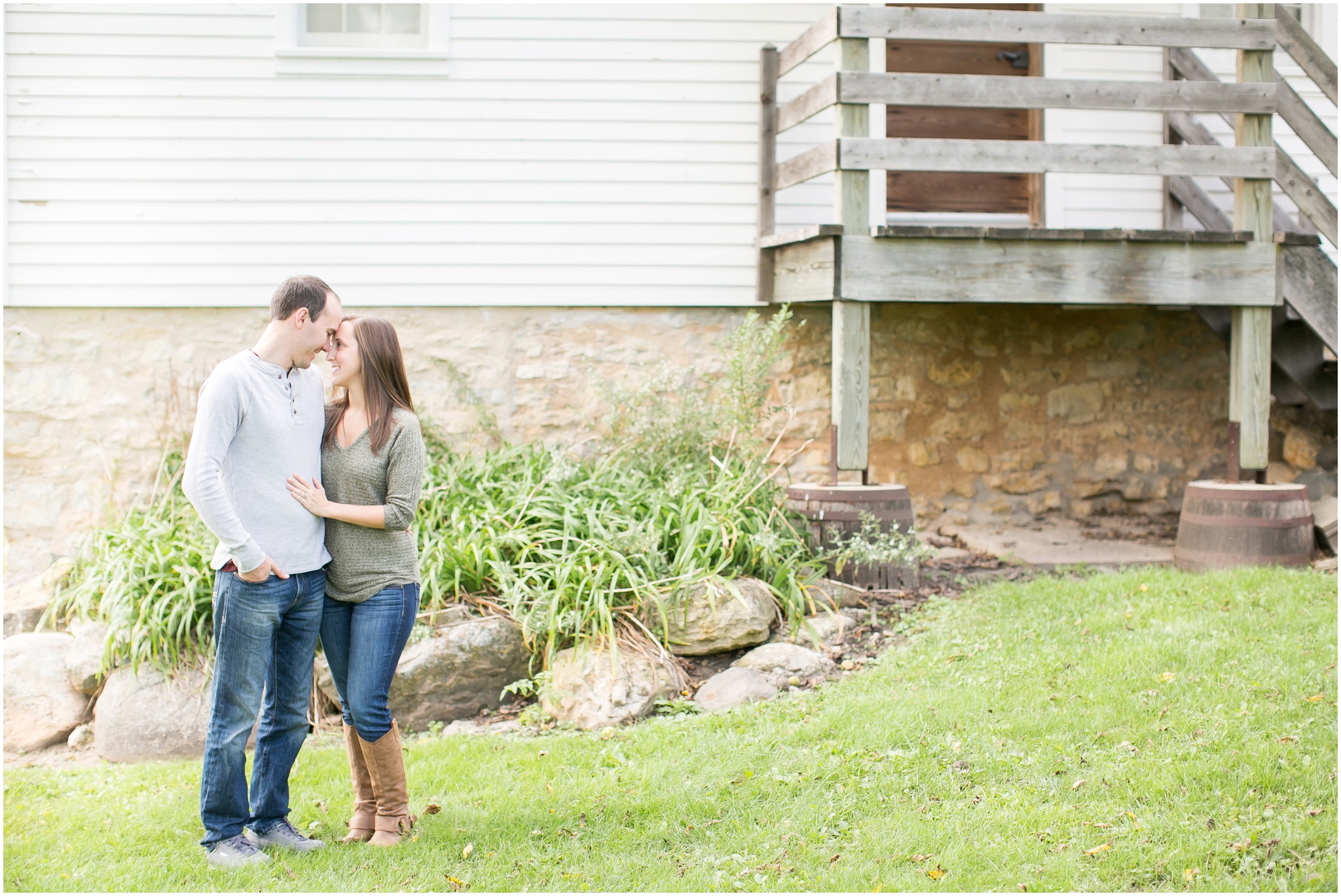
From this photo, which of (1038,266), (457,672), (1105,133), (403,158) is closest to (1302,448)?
(1105,133)

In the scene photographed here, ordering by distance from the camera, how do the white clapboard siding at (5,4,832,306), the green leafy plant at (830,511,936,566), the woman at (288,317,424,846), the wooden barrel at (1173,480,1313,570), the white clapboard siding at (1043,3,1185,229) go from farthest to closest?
the white clapboard siding at (1043,3,1185,229) → the white clapboard siding at (5,4,832,306) → the wooden barrel at (1173,480,1313,570) → the green leafy plant at (830,511,936,566) → the woman at (288,317,424,846)

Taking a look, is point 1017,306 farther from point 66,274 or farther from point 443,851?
point 66,274

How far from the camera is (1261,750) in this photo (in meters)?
3.47

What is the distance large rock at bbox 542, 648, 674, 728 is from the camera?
14.6 feet

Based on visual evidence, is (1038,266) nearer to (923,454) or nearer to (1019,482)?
(923,454)

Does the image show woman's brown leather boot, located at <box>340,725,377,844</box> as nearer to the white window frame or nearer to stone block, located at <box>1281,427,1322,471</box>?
the white window frame

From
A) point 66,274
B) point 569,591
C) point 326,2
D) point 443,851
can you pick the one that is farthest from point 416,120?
point 443,851

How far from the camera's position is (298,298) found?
3.15m

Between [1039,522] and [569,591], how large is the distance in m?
4.01

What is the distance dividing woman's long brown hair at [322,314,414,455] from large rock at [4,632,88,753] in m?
2.68

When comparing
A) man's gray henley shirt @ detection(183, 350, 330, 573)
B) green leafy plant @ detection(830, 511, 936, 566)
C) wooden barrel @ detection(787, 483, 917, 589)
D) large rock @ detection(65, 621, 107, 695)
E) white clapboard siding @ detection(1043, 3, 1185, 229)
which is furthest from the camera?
white clapboard siding @ detection(1043, 3, 1185, 229)

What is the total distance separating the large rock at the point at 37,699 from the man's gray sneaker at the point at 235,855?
2222 mm

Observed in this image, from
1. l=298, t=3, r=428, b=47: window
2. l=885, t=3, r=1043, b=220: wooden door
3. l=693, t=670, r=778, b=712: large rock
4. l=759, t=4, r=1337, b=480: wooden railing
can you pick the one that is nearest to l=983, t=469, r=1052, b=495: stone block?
l=759, t=4, r=1337, b=480: wooden railing

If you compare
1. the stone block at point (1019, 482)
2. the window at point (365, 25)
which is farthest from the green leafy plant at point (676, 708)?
the window at point (365, 25)
